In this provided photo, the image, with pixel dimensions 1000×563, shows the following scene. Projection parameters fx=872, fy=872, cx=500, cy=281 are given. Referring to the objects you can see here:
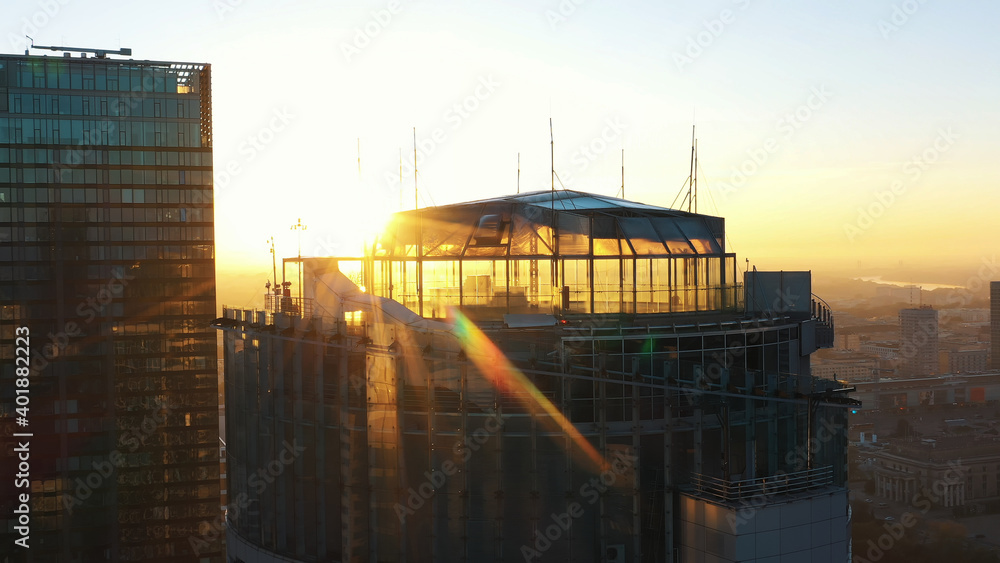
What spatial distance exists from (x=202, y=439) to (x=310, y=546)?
52223 millimetres

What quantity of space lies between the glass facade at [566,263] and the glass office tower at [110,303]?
5365cm

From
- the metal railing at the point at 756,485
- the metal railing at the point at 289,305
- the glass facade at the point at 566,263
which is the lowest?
the metal railing at the point at 756,485

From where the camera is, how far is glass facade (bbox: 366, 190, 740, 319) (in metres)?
32.5

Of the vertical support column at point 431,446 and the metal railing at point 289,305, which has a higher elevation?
the metal railing at point 289,305

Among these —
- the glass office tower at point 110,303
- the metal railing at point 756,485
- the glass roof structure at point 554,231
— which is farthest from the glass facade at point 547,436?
the glass office tower at point 110,303

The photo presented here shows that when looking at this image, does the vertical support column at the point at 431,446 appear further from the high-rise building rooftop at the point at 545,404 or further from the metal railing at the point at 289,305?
the metal railing at the point at 289,305

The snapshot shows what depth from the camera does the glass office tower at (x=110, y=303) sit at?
253 feet

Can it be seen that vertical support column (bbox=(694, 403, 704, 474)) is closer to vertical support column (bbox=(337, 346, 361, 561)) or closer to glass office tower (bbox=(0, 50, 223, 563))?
vertical support column (bbox=(337, 346, 361, 561))

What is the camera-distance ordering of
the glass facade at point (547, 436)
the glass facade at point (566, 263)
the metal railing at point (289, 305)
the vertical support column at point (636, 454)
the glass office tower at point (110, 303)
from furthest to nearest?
the glass office tower at point (110, 303) < the metal railing at point (289, 305) < the glass facade at point (566, 263) < the glass facade at point (547, 436) < the vertical support column at point (636, 454)

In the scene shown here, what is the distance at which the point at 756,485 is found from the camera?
29016 millimetres

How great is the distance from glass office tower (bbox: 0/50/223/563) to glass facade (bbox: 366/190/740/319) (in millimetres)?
53647

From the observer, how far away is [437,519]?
30.0 m

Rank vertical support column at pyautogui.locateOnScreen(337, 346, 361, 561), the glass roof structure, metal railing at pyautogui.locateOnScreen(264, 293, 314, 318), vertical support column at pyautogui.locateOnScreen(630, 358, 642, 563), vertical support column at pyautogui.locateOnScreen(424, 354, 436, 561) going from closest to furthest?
vertical support column at pyautogui.locateOnScreen(630, 358, 642, 563), vertical support column at pyautogui.locateOnScreen(424, 354, 436, 561), vertical support column at pyautogui.locateOnScreen(337, 346, 361, 561), the glass roof structure, metal railing at pyautogui.locateOnScreen(264, 293, 314, 318)

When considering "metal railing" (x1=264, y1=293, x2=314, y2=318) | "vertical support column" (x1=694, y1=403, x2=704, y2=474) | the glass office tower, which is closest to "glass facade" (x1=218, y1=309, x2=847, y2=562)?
"vertical support column" (x1=694, y1=403, x2=704, y2=474)
